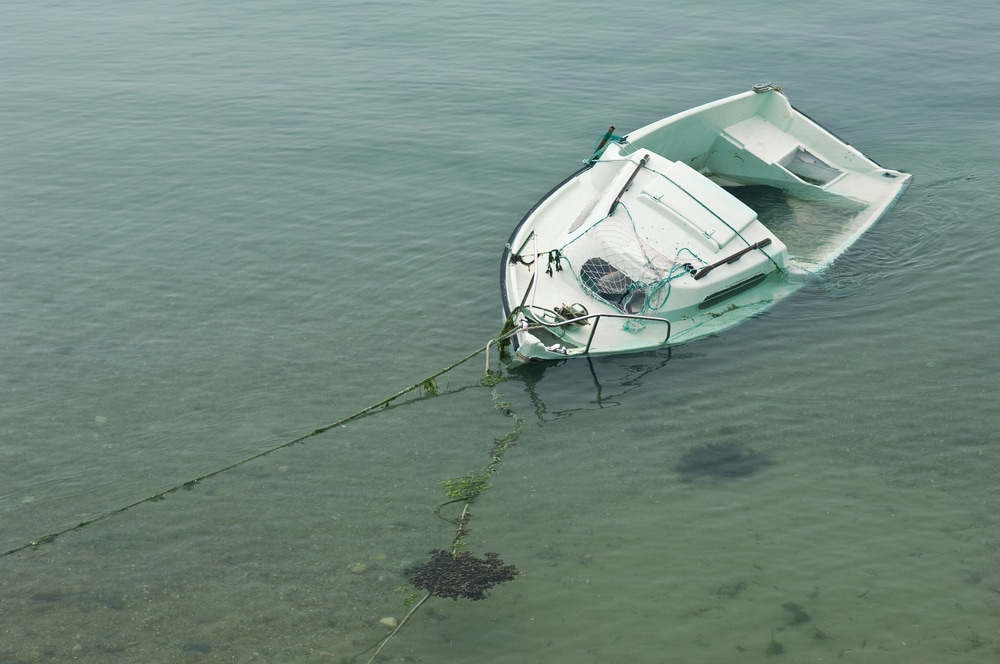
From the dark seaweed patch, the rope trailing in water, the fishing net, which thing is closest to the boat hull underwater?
the fishing net

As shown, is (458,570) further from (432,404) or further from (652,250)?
(652,250)

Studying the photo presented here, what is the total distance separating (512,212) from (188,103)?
11698mm

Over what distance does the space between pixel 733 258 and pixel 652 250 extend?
136 cm

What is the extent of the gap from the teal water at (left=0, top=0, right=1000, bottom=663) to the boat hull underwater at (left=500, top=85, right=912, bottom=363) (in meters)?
0.48

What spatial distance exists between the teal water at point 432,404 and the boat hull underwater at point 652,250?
0.48 m

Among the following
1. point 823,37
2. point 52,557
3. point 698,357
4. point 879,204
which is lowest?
point 52,557

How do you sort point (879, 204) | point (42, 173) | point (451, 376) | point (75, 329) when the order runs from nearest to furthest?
1. point (451, 376)
2. point (75, 329)
3. point (879, 204)
4. point (42, 173)

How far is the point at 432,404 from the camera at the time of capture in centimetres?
1473

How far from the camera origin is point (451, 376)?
1537 cm

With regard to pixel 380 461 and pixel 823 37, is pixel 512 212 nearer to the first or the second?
pixel 380 461

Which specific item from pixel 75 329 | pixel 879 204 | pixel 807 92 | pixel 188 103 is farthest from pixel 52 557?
pixel 807 92

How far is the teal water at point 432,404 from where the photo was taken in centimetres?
1100

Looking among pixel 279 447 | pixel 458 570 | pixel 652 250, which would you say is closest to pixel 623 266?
pixel 652 250

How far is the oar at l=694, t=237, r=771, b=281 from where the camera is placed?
16.1m
